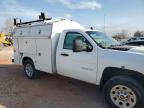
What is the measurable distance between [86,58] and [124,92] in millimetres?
1326

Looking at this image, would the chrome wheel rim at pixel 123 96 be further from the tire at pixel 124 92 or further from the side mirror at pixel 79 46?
the side mirror at pixel 79 46

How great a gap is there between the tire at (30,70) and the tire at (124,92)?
356cm

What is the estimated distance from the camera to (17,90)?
645 centimetres

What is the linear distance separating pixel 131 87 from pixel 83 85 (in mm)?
2746

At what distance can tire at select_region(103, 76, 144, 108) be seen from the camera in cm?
436

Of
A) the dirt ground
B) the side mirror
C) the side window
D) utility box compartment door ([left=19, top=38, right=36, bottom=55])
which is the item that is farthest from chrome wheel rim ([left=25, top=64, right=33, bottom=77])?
the side mirror

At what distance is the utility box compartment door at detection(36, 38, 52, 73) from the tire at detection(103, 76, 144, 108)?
7.92ft

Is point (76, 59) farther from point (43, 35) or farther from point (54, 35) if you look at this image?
point (43, 35)

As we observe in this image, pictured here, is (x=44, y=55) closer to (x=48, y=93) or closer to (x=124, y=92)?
(x=48, y=93)

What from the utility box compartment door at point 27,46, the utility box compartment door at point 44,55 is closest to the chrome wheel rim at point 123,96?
the utility box compartment door at point 44,55

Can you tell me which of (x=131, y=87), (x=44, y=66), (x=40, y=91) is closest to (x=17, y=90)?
(x=40, y=91)

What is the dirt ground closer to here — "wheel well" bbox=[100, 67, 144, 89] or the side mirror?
"wheel well" bbox=[100, 67, 144, 89]

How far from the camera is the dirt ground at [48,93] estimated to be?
17.2 feet

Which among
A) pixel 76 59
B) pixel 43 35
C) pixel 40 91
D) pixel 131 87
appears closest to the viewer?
pixel 131 87
